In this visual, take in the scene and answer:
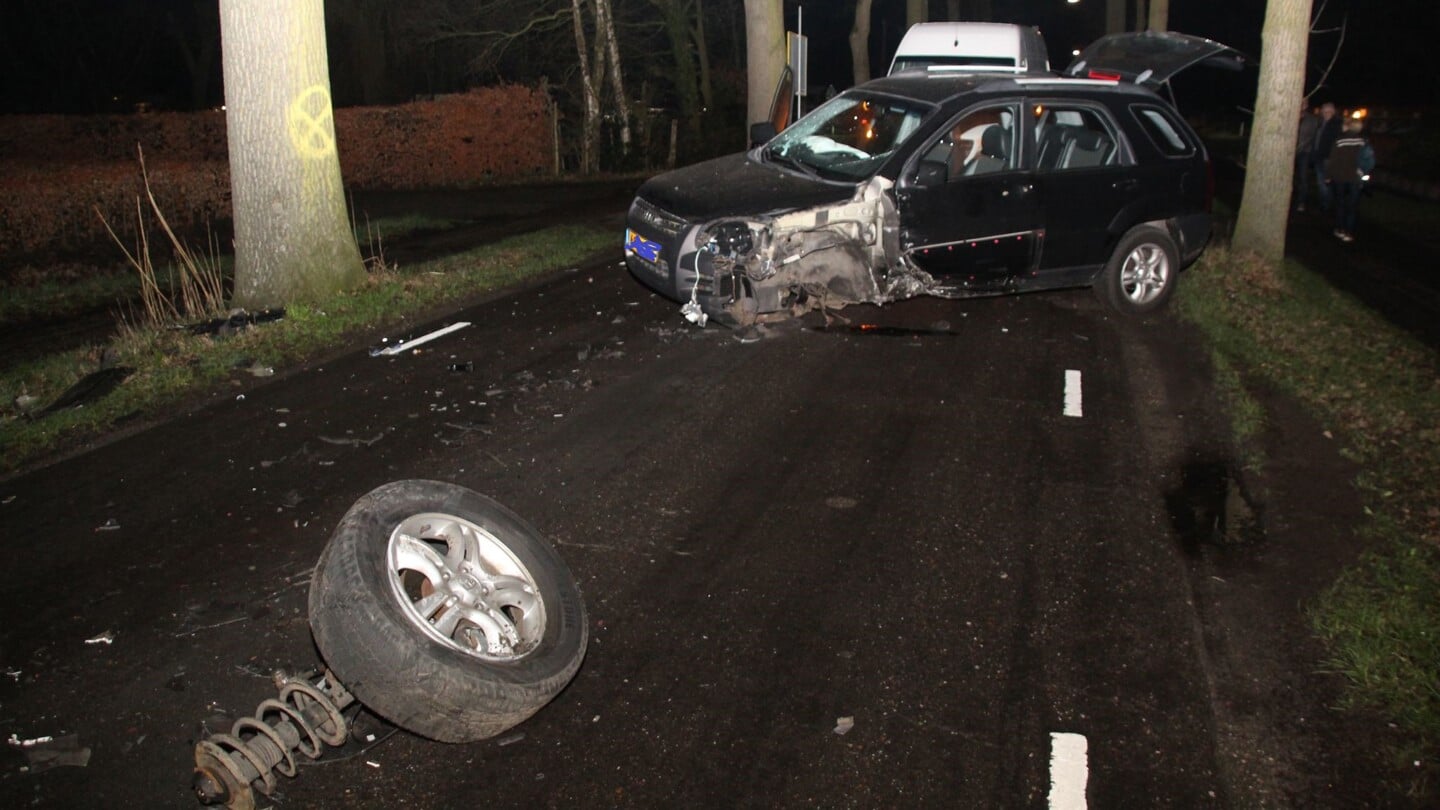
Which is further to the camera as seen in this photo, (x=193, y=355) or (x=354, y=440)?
(x=193, y=355)

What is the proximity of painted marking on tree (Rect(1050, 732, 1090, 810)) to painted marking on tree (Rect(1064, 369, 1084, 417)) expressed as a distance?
3781 mm

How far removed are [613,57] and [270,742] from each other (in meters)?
24.5

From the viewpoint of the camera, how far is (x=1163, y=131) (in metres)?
10.0

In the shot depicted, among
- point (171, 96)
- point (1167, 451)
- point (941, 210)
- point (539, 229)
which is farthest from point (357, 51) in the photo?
point (1167, 451)

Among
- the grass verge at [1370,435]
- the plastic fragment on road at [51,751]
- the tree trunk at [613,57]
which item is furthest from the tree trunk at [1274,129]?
the tree trunk at [613,57]

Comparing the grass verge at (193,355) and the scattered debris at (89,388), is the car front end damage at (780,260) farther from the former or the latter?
the scattered debris at (89,388)

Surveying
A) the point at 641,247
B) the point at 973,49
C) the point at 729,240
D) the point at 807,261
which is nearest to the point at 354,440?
the point at 729,240

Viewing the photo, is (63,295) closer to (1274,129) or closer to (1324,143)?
(1274,129)

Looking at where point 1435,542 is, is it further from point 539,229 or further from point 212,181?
point 212,181

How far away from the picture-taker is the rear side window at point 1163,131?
32.4 ft

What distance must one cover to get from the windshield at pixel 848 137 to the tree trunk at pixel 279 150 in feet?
13.5

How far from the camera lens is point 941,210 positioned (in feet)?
29.5

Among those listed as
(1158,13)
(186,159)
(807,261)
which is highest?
(1158,13)

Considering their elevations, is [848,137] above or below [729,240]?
above
